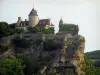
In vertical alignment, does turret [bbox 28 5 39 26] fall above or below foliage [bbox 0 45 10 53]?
above

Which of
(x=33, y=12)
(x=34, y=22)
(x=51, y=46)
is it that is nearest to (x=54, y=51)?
(x=51, y=46)

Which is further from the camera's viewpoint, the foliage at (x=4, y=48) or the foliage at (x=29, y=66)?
the foliage at (x=4, y=48)

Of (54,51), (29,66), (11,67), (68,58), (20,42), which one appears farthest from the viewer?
(20,42)

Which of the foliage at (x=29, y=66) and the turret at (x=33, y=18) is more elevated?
the turret at (x=33, y=18)

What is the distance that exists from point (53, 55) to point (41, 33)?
14.8ft

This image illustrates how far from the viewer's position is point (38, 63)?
65.2 metres

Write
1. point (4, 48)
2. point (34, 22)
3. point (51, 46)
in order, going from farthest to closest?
point (34, 22), point (4, 48), point (51, 46)

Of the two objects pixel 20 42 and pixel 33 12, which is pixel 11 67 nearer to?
pixel 20 42

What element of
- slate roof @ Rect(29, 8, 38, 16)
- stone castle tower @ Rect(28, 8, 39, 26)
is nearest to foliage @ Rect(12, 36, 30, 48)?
stone castle tower @ Rect(28, 8, 39, 26)

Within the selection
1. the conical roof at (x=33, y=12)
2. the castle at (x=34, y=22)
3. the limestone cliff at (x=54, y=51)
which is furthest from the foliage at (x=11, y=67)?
the conical roof at (x=33, y=12)

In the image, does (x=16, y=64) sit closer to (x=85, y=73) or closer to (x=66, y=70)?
(x=66, y=70)

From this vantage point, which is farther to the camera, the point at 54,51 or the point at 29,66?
the point at 54,51

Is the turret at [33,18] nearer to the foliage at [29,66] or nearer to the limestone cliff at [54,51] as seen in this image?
the limestone cliff at [54,51]

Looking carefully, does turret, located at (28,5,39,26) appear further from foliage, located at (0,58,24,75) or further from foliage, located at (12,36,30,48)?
foliage, located at (0,58,24,75)
